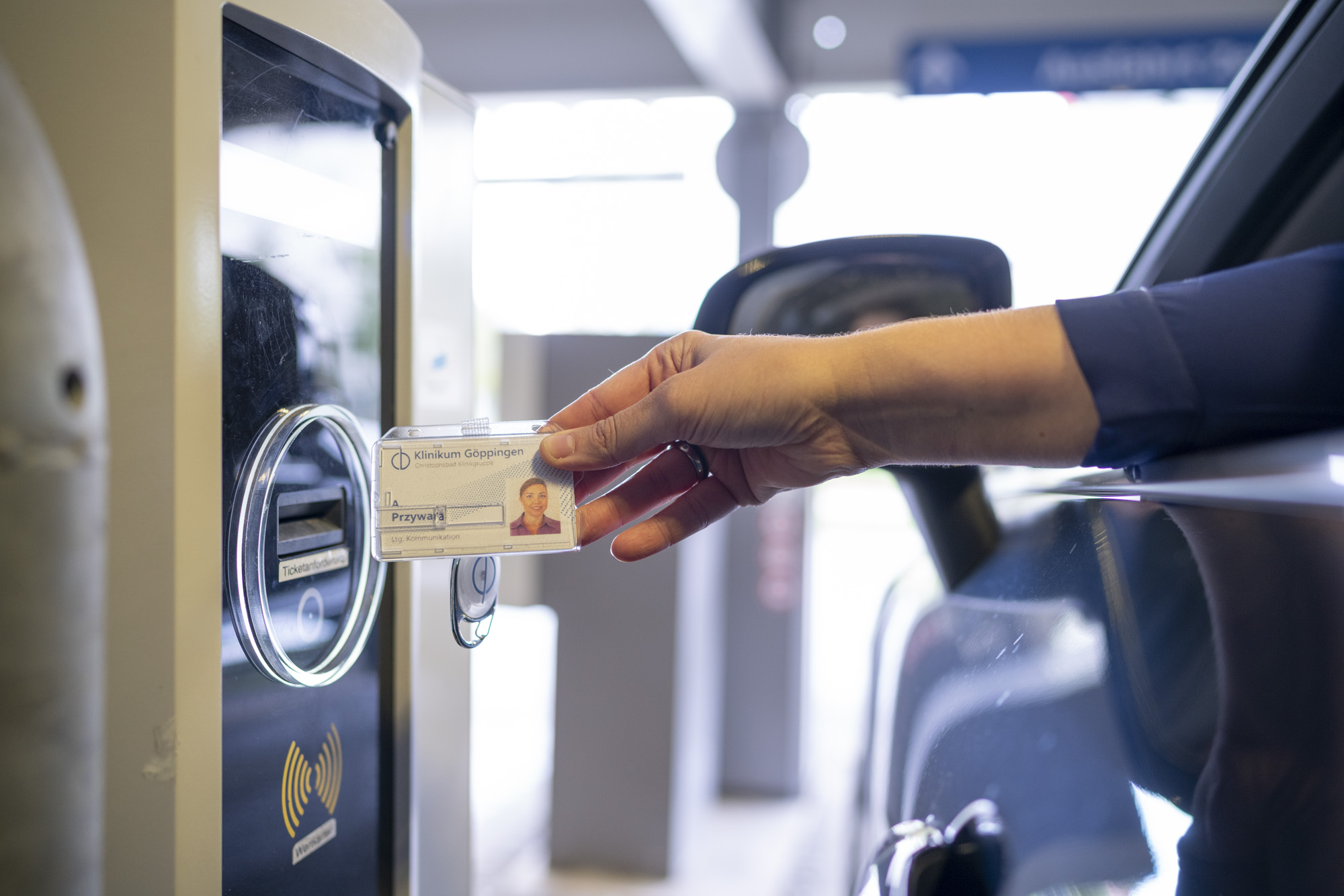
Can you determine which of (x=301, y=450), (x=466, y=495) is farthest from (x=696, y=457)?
(x=301, y=450)

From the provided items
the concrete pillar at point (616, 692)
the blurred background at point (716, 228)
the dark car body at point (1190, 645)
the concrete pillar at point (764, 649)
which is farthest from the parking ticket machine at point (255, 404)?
the concrete pillar at point (764, 649)

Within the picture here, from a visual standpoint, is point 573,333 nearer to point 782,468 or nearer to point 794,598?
point 794,598

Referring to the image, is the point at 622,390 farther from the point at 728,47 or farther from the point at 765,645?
the point at 765,645

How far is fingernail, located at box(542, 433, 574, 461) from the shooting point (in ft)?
2.22

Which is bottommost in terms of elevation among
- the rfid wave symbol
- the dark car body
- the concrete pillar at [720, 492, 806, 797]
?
the concrete pillar at [720, 492, 806, 797]

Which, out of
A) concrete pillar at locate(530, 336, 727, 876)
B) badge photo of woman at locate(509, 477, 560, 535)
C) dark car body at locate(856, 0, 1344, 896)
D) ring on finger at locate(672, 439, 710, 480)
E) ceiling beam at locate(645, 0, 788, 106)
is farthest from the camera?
concrete pillar at locate(530, 336, 727, 876)

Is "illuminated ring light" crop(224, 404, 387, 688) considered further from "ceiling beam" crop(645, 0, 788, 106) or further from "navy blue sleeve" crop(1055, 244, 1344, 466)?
"ceiling beam" crop(645, 0, 788, 106)

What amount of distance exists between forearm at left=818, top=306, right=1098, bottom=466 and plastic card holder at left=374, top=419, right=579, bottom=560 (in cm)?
23

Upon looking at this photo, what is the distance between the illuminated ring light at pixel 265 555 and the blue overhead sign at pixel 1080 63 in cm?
295

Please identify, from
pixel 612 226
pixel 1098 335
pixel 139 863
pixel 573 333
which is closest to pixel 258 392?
pixel 139 863

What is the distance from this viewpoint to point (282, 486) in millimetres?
688

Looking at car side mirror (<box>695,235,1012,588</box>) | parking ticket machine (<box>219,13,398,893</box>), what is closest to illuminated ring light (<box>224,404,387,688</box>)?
parking ticket machine (<box>219,13,398,893</box>)

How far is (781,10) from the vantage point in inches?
142

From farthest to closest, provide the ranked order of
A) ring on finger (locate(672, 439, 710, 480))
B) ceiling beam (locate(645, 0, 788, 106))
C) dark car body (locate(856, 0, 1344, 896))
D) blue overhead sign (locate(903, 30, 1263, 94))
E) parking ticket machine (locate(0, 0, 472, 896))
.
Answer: blue overhead sign (locate(903, 30, 1263, 94)) → ceiling beam (locate(645, 0, 788, 106)) → ring on finger (locate(672, 439, 710, 480)) → parking ticket machine (locate(0, 0, 472, 896)) → dark car body (locate(856, 0, 1344, 896))
